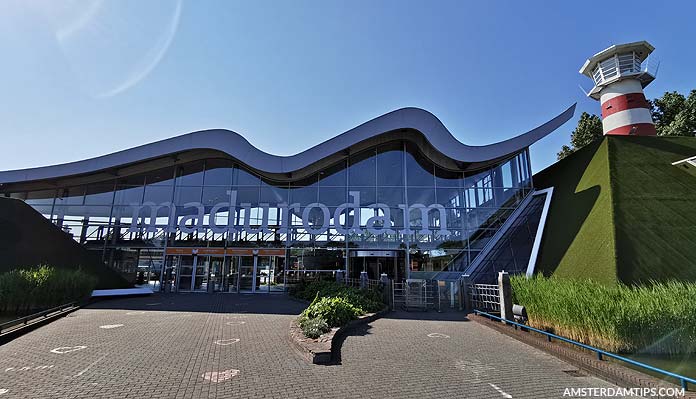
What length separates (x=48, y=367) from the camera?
240 inches

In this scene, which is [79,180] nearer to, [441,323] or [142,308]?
[142,308]

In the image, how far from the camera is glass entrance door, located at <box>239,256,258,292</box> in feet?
73.4

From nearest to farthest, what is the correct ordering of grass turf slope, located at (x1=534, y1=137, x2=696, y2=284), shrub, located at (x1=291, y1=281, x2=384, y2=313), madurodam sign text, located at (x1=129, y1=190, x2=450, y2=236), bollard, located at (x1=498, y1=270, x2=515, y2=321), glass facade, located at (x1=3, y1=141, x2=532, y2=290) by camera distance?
bollard, located at (x1=498, y1=270, x2=515, y2=321) → grass turf slope, located at (x1=534, y1=137, x2=696, y2=284) → shrub, located at (x1=291, y1=281, x2=384, y2=313) → glass facade, located at (x1=3, y1=141, x2=532, y2=290) → madurodam sign text, located at (x1=129, y1=190, x2=450, y2=236)

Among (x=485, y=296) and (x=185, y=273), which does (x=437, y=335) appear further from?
(x=185, y=273)

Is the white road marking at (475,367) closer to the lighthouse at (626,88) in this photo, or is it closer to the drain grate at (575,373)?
the drain grate at (575,373)

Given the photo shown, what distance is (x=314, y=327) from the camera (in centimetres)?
833

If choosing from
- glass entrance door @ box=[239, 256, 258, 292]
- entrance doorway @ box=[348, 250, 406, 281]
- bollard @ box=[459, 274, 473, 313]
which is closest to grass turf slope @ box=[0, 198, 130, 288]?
glass entrance door @ box=[239, 256, 258, 292]

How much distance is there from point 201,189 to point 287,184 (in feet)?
19.5

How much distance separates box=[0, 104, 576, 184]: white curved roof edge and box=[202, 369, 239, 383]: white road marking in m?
17.8

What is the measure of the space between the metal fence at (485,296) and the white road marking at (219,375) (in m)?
9.30

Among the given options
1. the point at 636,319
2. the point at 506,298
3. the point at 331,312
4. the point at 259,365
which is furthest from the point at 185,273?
the point at 636,319

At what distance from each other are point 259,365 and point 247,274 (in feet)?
56.0

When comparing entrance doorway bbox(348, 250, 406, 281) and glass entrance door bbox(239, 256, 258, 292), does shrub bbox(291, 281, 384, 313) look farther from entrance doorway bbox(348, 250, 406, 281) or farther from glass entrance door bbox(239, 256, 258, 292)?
glass entrance door bbox(239, 256, 258, 292)

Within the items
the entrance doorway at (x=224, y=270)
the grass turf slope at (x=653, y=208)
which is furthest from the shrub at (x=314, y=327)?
the entrance doorway at (x=224, y=270)
